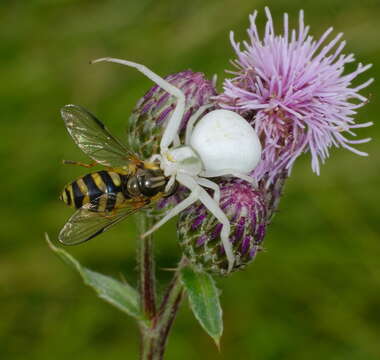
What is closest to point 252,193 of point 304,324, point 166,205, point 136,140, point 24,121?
point 166,205

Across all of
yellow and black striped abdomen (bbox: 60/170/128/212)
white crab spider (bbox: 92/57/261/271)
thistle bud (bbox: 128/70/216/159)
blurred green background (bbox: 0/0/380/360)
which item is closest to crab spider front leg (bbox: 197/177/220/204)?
white crab spider (bbox: 92/57/261/271)

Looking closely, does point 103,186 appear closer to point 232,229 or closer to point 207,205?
point 207,205

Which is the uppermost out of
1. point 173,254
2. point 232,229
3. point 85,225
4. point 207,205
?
point 85,225

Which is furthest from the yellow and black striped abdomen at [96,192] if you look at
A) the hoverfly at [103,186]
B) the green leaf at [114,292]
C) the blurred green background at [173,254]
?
the blurred green background at [173,254]

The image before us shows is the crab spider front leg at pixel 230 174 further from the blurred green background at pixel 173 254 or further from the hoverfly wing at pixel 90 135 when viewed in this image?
the blurred green background at pixel 173 254

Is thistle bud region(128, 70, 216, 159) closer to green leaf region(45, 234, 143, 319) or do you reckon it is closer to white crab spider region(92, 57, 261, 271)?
white crab spider region(92, 57, 261, 271)

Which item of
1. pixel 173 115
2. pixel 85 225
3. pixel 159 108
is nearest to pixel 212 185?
pixel 173 115
